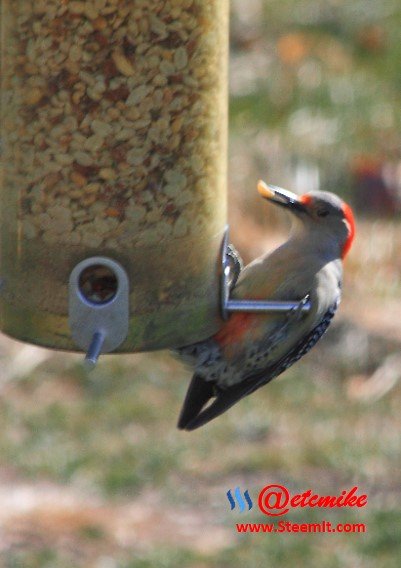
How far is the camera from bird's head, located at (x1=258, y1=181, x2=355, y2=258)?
16.9ft

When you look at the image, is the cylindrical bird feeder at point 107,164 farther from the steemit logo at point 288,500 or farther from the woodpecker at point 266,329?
the steemit logo at point 288,500

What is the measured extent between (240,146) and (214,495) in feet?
13.0

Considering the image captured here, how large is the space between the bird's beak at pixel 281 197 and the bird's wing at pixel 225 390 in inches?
15.2

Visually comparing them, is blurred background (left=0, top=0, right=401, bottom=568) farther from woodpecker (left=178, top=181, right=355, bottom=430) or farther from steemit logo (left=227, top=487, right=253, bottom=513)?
woodpecker (left=178, top=181, right=355, bottom=430)

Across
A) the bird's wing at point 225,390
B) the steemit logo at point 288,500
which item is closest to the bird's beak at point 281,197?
the bird's wing at point 225,390

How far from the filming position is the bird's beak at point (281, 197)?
15.9ft

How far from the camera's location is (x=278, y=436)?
8352 mm

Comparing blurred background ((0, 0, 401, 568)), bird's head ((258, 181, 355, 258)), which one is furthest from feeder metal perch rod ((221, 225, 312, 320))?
blurred background ((0, 0, 401, 568))

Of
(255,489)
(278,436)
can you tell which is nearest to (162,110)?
(255,489)

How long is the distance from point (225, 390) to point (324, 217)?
0.73m

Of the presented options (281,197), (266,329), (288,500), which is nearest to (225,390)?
(266,329)

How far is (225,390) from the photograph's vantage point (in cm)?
499

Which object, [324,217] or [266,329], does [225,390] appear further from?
[324,217]

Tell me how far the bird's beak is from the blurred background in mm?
2443
